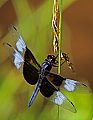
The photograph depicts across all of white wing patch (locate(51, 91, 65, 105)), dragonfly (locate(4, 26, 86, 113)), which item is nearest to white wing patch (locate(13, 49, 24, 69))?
dragonfly (locate(4, 26, 86, 113))

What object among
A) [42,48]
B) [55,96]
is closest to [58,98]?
[55,96]

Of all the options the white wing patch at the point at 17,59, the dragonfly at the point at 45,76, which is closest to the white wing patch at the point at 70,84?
the dragonfly at the point at 45,76

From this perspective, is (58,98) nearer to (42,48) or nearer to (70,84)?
(70,84)

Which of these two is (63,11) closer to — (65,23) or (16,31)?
(65,23)

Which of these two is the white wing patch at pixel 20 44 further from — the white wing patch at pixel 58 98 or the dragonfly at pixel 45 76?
the white wing patch at pixel 58 98

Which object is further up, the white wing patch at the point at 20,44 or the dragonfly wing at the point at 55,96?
the white wing patch at the point at 20,44

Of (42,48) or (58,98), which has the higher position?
(42,48)

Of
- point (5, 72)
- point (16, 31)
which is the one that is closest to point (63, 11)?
point (16, 31)
